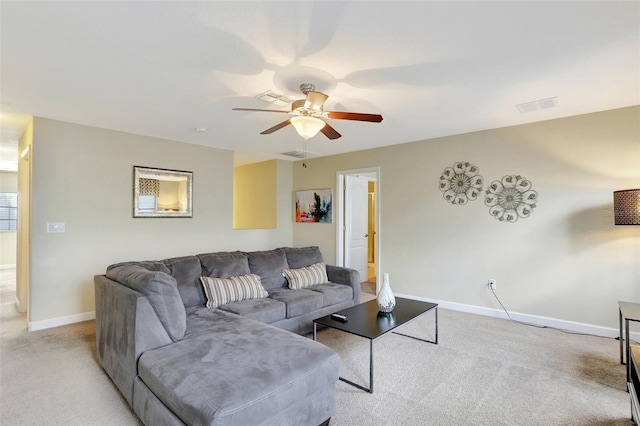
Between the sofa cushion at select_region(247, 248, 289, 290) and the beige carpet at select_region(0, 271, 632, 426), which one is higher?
the sofa cushion at select_region(247, 248, 289, 290)

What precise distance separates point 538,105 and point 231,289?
3.60m

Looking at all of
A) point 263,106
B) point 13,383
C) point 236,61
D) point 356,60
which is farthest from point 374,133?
point 13,383

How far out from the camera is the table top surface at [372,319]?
2471 mm

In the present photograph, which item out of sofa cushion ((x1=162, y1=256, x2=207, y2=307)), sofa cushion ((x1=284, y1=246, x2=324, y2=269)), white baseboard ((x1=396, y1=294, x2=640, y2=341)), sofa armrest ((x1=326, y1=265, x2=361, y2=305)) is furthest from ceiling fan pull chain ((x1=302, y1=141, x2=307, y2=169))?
white baseboard ((x1=396, y1=294, x2=640, y2=341))

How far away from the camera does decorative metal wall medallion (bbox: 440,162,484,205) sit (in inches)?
166

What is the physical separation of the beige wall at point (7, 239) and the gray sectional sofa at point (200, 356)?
23.2 ft

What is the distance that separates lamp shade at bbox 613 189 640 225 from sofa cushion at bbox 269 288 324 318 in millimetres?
2981

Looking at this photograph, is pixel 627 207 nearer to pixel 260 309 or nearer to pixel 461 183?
pixel 461 183

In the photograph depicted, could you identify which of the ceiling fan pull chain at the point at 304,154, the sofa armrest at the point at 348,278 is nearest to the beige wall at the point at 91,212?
the ceiling fan pull chain at the point at 304,154

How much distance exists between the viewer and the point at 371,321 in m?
2.70

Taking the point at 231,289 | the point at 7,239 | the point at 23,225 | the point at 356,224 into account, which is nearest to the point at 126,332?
the point at 231,289

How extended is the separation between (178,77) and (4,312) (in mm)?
4150

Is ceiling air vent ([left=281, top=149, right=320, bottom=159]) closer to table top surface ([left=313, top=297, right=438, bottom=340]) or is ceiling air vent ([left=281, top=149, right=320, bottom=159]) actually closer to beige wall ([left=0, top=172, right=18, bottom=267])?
table top surface ([left=313, top=297, right=438, bottom=340])

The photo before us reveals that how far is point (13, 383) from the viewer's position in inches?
95.0
